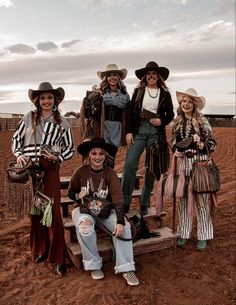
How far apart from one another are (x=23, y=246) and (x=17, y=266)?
663mm

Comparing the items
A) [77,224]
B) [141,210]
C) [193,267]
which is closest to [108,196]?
[77,224]

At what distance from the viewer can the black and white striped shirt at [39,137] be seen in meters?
4.39

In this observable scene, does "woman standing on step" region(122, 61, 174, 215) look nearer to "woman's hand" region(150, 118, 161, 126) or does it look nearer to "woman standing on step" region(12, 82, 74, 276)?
"woman's hand" region(150, 118, 161, 126)

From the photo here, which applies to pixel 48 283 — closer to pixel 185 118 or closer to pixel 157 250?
pixel 157 250

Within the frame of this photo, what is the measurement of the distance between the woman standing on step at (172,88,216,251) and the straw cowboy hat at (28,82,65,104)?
5.25 ft

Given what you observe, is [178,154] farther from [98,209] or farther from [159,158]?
[98,209]

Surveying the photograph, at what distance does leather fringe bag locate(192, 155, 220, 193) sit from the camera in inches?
202

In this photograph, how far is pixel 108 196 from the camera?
4664 mm

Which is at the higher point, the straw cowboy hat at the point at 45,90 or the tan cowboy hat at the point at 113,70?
the tan cowboy hat at the point at 113,70

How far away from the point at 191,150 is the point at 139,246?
141 cm

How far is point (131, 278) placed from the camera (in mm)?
4309

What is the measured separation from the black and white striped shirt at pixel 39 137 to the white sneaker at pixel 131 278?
57.0 inches

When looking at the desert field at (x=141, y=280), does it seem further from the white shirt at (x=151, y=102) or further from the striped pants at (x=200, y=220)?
the white shirt at (x=151, y=102)

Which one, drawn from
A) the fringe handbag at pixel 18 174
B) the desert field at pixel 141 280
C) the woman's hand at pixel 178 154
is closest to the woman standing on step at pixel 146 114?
the woman's hand at pixel 178 154
